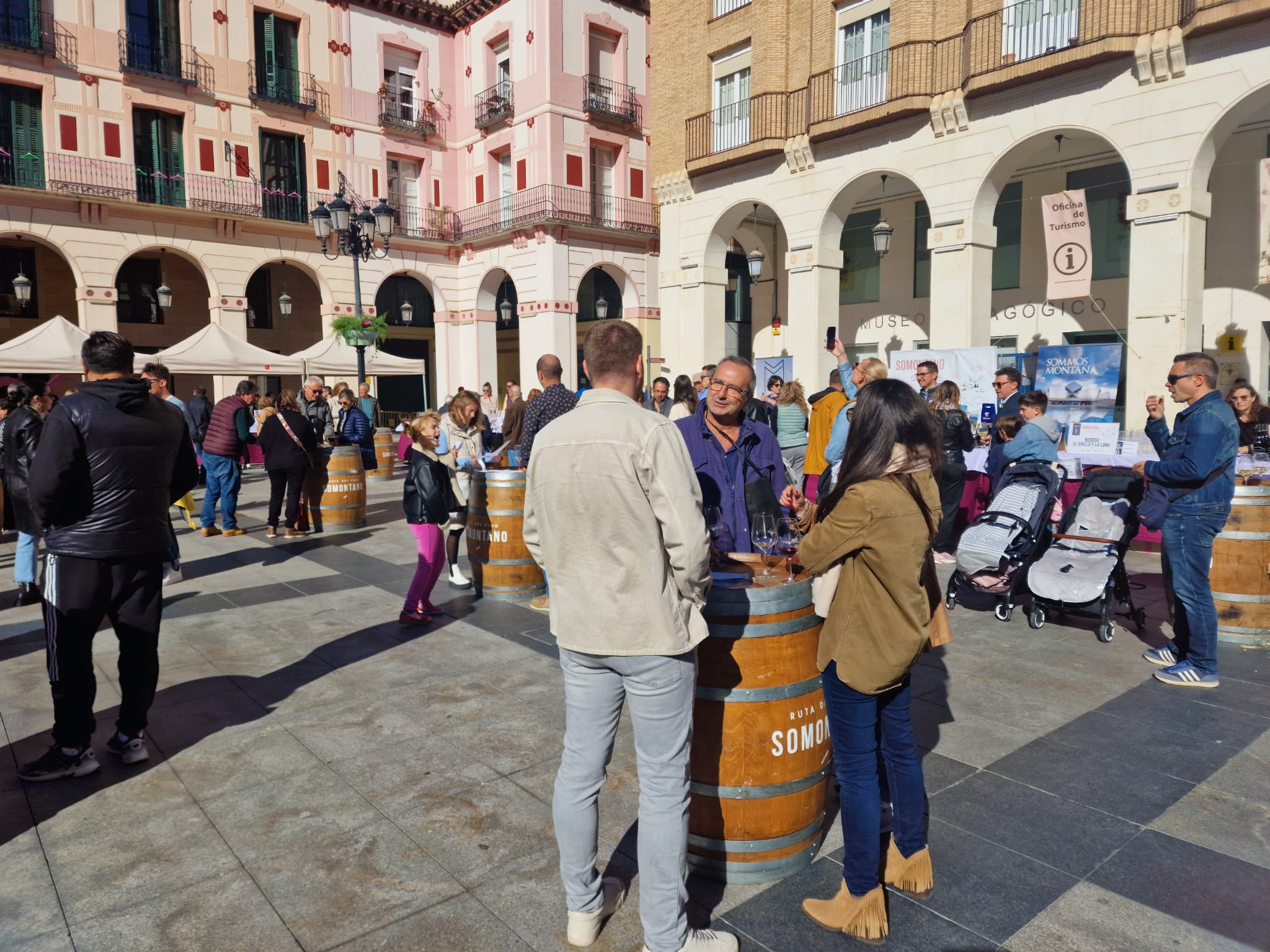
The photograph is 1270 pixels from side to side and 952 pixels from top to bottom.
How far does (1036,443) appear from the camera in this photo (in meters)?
7.44

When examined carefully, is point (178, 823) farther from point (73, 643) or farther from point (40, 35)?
point (40, 35)

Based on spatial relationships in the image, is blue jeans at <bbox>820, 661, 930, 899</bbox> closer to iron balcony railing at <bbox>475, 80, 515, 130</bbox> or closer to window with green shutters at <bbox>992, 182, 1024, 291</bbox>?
window with green shutters at <bbox>992, 182, 1024, 291</bbox>

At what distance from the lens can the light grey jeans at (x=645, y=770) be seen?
8.80 feet

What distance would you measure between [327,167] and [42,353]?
1618 centimetres

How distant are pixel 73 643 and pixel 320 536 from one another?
7076 millimetres

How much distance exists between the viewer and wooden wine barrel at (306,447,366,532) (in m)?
11.2

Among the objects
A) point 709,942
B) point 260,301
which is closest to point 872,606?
point 709,942

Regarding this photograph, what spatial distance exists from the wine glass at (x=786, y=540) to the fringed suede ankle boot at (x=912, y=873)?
3.86 feet

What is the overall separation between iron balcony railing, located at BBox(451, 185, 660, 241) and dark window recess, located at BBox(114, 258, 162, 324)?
9.86 meters

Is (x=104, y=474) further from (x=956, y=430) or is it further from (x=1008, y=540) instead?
(x=956, y=430)

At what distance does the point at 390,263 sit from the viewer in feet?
97.5

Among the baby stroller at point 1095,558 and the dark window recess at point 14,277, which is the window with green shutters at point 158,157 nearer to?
the dark window recess at point 14,277

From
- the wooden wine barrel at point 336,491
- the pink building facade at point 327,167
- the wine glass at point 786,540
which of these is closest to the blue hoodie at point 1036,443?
the wine glass at point 786,540

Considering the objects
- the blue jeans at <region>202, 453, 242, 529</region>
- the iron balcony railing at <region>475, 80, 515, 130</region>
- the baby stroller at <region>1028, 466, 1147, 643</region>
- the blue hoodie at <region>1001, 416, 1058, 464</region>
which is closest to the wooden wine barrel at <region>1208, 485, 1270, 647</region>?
the baby stroller at <region>1028, 466, 1147, 643</region>
